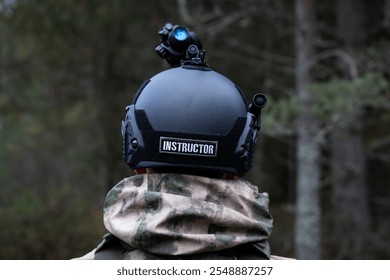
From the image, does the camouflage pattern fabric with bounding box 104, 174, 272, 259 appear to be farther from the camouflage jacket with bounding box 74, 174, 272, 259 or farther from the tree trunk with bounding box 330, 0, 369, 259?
the tree trunk with bounding box 330, 0, 369, 259

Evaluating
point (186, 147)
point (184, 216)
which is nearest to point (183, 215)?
point (184, 216)

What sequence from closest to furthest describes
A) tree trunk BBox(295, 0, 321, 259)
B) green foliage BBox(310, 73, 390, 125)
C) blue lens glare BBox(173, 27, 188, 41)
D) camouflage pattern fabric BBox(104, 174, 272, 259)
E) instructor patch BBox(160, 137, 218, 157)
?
1. camouflage pattern fabric BBox(104, 174, 272, 259)
2. instructor patch BBox(160, 137, 218, 157)
3. blue lens glare BBox(173, 27, 188, 41)
4. green foliage BBox(310, 73, 390, 125)
5. tree trunk BBox(295, 0, 321, 259)

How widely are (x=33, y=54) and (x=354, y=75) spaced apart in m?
8.63

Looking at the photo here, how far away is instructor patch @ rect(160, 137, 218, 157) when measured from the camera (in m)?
2.55

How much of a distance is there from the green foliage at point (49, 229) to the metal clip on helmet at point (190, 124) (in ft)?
28.8

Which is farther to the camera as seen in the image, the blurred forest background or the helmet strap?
the blurred forest background

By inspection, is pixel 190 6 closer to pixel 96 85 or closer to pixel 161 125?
pixel 96 85

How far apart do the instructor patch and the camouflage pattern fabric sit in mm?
95

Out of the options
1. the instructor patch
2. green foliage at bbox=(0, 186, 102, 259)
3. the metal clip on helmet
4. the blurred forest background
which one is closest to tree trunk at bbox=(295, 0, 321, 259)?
the blurred forest background

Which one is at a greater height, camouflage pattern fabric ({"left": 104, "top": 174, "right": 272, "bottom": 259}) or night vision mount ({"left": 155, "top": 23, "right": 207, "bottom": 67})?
night vision mount ({"left": 155, "top": 23, "right": 207, "bottom": 67})

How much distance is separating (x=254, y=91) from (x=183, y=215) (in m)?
12.7

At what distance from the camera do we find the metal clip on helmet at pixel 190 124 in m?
2.57

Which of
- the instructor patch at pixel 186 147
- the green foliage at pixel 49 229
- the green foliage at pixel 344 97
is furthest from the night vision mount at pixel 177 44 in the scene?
the green foliage at pixel 49 229

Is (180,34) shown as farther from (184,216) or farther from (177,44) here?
(184,216)
